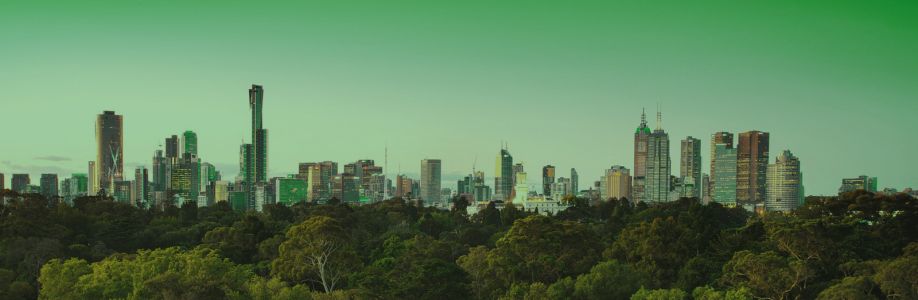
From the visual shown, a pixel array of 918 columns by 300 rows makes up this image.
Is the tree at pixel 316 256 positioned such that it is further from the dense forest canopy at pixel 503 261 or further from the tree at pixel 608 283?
the tree at pixel 608 283

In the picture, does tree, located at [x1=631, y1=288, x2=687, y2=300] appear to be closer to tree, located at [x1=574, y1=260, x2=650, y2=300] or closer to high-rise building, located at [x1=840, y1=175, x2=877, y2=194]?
tree, located at [x1=574, y1=260, x2=650, y2=300]

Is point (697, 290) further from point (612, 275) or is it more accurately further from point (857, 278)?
point (857, 278)

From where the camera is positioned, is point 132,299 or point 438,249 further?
point 438,249

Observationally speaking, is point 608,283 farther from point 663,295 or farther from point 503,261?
Answer: point 503,261

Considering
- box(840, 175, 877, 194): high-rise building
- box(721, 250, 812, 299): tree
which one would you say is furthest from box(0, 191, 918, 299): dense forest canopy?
box(840, 175, 877, 194): high-rise building

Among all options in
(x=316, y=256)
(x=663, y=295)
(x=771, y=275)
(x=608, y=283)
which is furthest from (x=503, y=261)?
(x=771, y=275)

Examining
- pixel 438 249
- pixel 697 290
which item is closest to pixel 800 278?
pixel 697 290
